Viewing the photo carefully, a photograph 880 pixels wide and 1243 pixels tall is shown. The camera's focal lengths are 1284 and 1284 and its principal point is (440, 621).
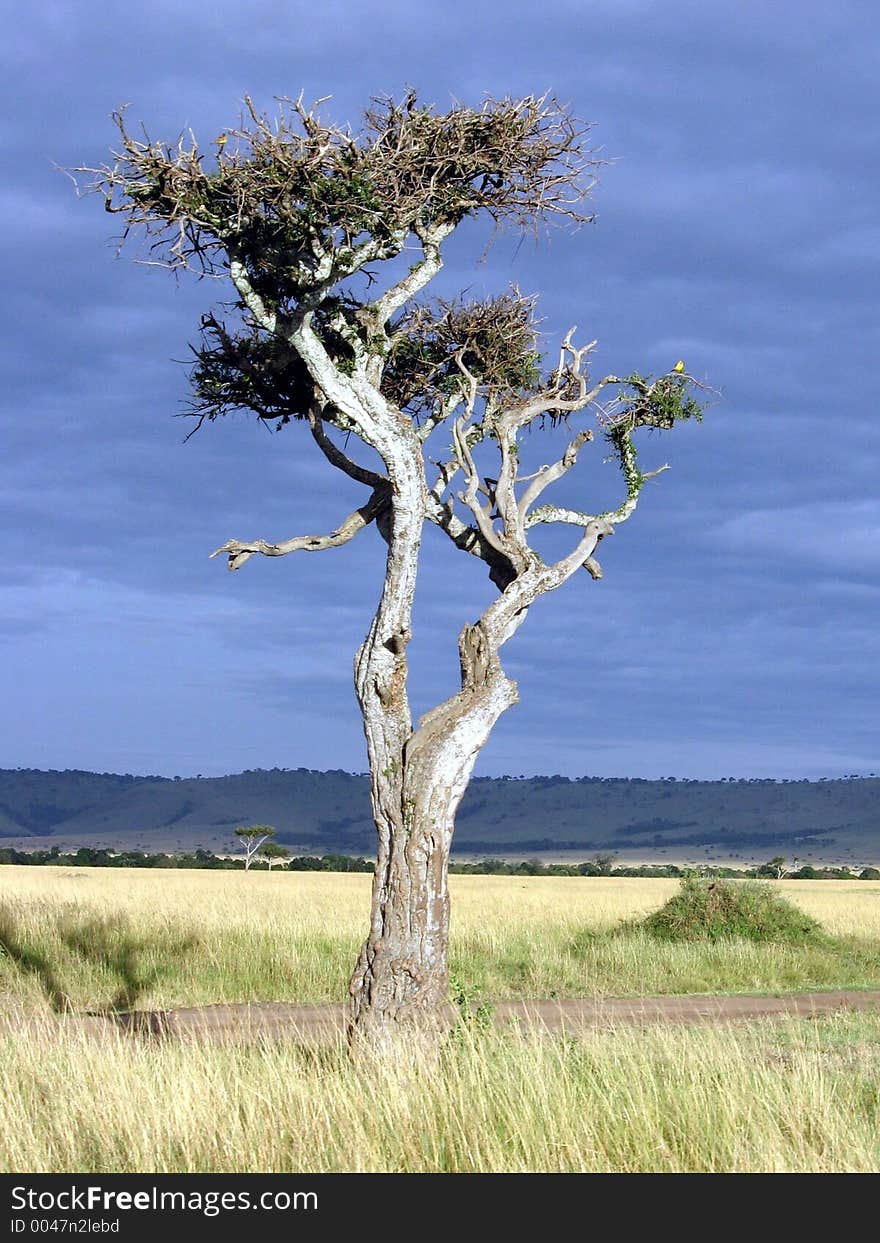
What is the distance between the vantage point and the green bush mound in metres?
26.3

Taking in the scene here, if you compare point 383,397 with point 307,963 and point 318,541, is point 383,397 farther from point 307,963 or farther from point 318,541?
point 307,963

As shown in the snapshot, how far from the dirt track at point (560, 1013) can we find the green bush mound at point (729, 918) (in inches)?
201

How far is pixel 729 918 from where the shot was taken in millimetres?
26891

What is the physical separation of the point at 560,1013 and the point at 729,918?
12727 mm

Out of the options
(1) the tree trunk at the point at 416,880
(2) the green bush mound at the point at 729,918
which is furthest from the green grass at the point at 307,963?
(1) the tree trunk at the point at 416,880

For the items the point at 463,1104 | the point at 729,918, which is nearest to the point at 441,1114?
the point at 463,1104

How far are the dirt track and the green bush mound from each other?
5.12m

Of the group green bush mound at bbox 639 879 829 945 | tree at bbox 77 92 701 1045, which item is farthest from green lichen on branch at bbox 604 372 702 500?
green bush mound at bbox 639 879 829 945

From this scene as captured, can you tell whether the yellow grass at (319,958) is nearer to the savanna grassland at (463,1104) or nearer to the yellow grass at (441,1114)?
the savanna grassland at (463,1104)

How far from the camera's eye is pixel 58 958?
21281mm

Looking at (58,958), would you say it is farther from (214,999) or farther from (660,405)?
(660,405)

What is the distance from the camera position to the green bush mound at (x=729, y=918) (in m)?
26.3
